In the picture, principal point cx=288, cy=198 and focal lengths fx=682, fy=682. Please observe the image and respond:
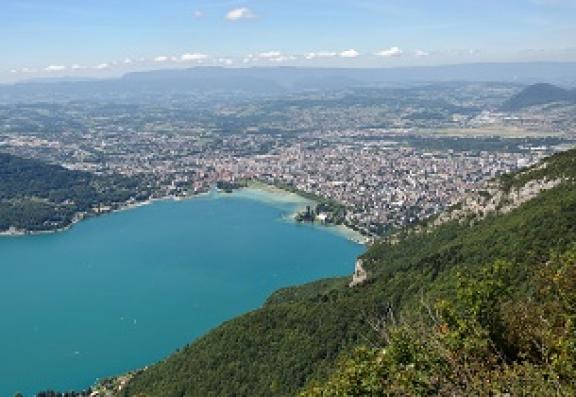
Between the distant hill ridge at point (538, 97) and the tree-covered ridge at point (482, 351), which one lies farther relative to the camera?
the distant hill ridge at point (538, 97)

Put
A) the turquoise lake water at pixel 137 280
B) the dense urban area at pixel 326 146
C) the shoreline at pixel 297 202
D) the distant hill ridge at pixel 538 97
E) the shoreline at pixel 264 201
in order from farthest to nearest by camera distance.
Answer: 1. the distant hill ridge at pixel 538 97
2. the dense urban area at pixel 326 146
3. the shoreline at pixel 264 201
4. the shoreline at pixel 297 202
5. the turquoise lake water at pixel 137 280

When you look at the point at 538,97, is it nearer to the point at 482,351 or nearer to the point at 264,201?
the point at 264,201

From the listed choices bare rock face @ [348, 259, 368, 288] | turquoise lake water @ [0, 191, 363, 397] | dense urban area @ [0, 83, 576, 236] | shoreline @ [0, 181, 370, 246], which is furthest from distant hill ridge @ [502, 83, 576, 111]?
bare rock face @ [348, 259, 368, 288]

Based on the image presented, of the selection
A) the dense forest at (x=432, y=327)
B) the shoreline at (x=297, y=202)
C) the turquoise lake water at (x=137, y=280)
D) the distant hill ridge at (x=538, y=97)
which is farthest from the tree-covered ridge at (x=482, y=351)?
the distant hill ridge at (x=538, y=97)

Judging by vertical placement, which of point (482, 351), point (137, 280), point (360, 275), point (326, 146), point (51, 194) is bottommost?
point (51, 194)

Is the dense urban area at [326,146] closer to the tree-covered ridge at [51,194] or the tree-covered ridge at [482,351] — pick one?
the tree-covered ridge at [51,194]

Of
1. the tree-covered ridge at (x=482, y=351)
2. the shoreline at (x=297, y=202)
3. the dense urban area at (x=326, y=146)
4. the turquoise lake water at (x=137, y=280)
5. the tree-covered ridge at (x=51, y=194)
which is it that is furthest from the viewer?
the dense urban area at (x=326, y=146)

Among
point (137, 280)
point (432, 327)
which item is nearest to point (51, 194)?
point (137, 280)
